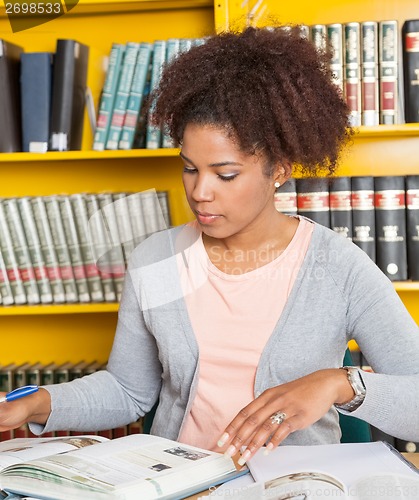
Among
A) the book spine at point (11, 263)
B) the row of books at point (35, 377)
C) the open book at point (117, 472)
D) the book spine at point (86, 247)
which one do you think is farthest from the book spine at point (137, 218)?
the open book at point (117, 472)

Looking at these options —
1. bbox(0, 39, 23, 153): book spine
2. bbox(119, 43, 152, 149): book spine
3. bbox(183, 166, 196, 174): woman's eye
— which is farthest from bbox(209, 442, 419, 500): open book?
bbox(0, 39, 23, 153): book spine

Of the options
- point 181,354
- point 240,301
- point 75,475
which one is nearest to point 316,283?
point 240,301

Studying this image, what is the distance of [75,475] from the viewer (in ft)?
2.64

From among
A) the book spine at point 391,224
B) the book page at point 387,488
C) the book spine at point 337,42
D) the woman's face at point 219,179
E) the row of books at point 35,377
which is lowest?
the row of books at point 35,377

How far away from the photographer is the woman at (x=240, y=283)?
1.16 metres

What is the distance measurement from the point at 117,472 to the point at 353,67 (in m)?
1.33

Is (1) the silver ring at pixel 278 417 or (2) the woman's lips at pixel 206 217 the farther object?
(2) the woman's lips at pixel 206 217

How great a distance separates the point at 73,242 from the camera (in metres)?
1.94

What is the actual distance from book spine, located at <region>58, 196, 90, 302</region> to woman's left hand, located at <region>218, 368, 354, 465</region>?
1.11m

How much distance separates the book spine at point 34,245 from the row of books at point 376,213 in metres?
0.63

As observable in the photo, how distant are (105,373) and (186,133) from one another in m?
0.42

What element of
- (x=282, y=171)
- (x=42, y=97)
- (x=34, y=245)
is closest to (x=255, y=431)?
(x=282, y=171)

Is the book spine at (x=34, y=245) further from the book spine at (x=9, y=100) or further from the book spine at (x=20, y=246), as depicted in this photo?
the book spine at (x=9, y=100)

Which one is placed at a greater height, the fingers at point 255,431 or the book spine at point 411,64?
the book spine at point 411,64
